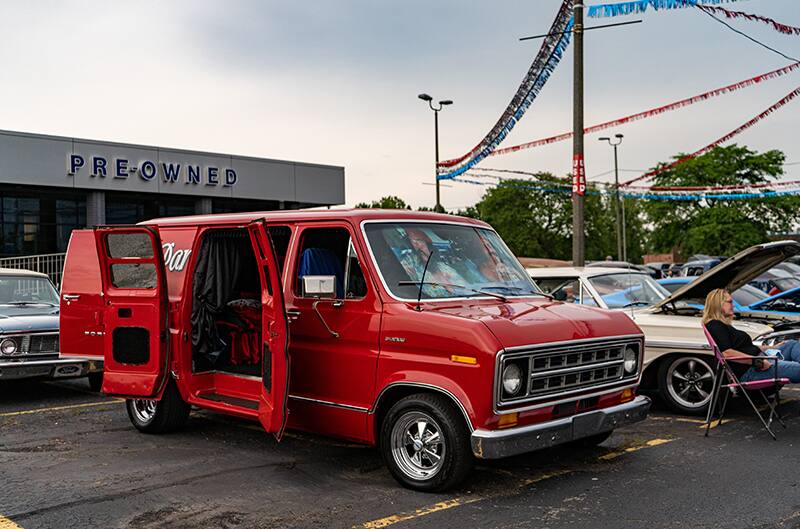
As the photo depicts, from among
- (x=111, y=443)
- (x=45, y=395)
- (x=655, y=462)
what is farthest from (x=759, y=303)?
(x=45, y=395)

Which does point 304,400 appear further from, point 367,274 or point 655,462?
point 655,462

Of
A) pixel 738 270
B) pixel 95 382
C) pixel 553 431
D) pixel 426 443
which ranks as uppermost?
pixel 738 270

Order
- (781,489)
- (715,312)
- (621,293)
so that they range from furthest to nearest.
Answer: (621,293) → (715,312) → (781,489)

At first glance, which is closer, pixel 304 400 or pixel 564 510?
pixel 564 510

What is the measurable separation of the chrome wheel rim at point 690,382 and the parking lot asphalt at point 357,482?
33cm

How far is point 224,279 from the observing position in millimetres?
8320

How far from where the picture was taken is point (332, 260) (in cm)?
694

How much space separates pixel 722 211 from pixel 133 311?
5568 centimetres

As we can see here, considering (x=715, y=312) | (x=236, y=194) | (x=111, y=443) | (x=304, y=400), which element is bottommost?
(x=111, y=443)

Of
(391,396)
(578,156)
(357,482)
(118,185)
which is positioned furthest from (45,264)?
(391,396)

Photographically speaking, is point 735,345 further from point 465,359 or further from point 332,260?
point 332,260

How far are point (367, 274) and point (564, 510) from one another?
230cm

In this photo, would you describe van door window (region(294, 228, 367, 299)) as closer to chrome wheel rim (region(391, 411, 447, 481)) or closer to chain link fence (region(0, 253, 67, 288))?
chrome wheel rim (region(391, 411, 447, 481))

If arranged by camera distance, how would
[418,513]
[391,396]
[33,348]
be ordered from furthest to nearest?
[33,348] → [391,396] → [418,513]
